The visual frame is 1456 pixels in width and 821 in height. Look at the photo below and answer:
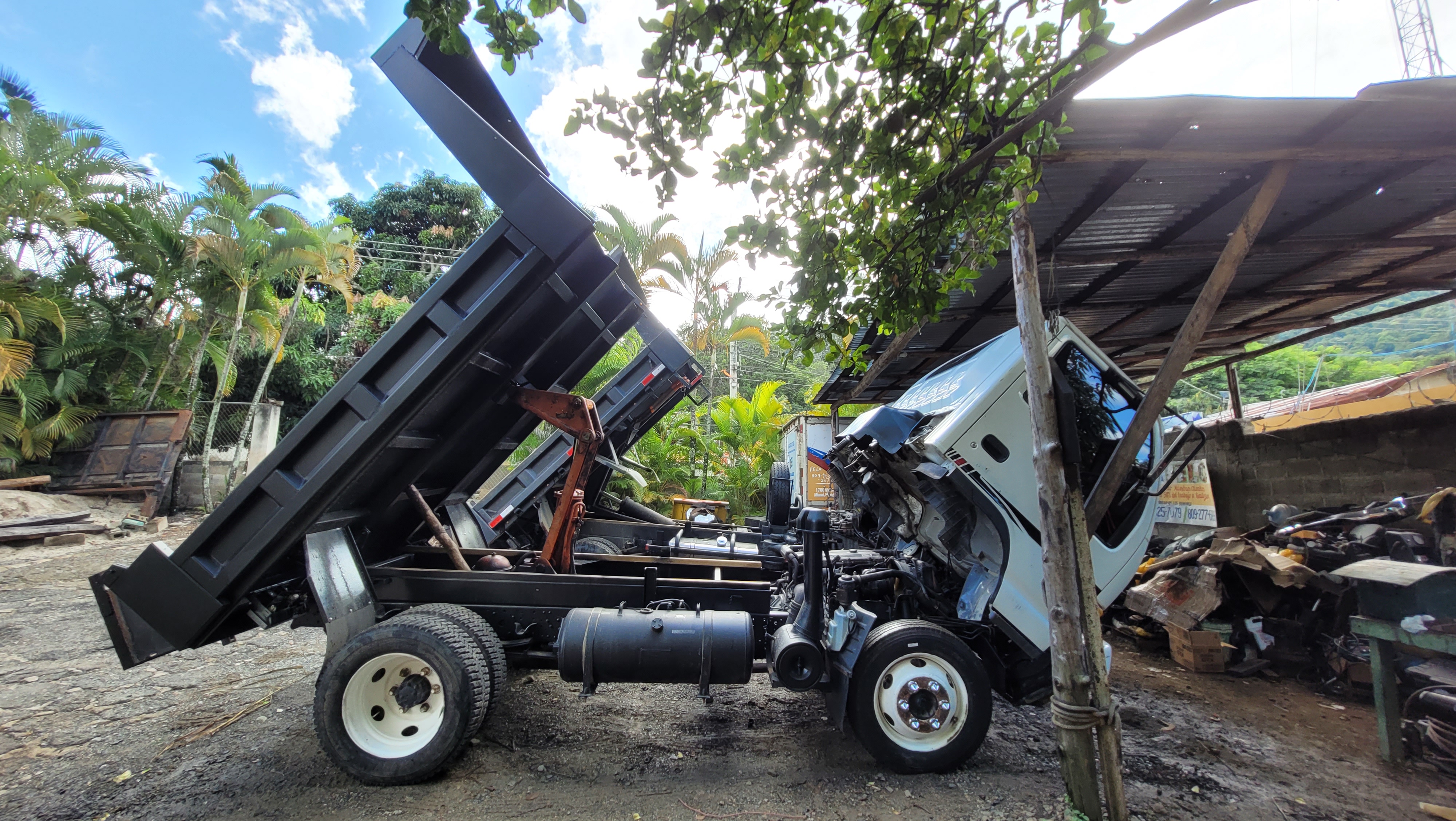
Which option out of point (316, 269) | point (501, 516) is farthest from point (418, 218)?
point (501, 516)

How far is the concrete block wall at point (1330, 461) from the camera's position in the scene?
5398 mm

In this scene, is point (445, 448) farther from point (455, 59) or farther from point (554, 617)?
point (455, 59)

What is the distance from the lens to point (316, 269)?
13.8 metres

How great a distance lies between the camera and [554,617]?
3424 millimetres

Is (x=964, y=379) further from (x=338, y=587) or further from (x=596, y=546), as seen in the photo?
(x=338, y=587)

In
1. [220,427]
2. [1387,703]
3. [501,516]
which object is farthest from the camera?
[220,427]

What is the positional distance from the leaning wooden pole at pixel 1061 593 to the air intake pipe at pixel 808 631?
1192mm

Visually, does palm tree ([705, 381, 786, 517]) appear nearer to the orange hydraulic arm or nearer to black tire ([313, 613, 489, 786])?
the orange hydraulic arm

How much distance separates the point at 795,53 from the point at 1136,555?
3491 millimetres

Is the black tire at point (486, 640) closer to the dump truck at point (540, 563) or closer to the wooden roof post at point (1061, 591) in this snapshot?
the dump truck at point (540, 563)

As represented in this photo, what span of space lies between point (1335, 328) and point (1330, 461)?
185 centimetres

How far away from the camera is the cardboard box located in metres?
4.79

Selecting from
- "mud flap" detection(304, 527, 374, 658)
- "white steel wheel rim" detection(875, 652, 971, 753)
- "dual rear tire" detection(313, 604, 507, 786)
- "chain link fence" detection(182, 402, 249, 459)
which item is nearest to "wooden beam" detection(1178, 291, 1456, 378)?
→ "white steel wheel rim" detection(875, 652, 971, 753)

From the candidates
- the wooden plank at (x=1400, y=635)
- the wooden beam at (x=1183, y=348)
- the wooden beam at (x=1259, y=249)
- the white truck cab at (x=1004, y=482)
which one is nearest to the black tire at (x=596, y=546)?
the white truck cab at (x=1004, y=482)
